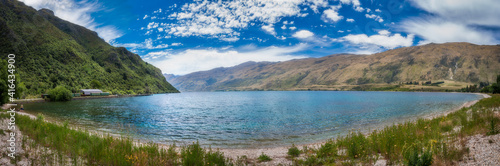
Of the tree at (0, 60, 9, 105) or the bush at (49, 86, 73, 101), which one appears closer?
the tree at (0, 60, 9, 105)

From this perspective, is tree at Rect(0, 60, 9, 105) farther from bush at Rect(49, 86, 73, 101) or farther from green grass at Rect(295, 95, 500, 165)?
green grass at Rect(295, 95, 500, 165)

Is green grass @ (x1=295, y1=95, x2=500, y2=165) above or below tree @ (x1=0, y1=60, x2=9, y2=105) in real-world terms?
below

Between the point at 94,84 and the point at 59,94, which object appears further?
the point at 94,84

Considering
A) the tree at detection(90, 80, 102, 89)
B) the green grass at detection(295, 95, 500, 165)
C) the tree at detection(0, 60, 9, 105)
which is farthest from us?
the tree at detection(90, 80, 102, 89)

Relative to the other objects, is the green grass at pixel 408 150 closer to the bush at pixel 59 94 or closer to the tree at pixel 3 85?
the tree at pixel 3 85

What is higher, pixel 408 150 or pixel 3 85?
pixel 3 85

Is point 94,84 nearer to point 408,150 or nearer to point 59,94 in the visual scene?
point 59,94

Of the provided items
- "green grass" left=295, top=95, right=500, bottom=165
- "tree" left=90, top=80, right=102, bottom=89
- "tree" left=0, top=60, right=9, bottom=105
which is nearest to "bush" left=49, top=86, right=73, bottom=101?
"tree" left=0, top=60, right=9, bottom=105

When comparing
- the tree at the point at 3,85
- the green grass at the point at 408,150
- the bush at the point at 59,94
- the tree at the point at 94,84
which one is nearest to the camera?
the green grass at the point at 408,150

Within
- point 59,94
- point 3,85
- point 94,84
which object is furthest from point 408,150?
point 94,84

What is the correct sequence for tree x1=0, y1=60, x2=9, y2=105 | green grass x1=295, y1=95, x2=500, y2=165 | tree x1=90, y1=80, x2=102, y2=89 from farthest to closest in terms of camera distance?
tree x1=90, y1=80, x2=102, y2=89 < tree x1=0, y1=60, x2=9, y2=105 < green grass x1=295, y1=95, x2=500, y2=165

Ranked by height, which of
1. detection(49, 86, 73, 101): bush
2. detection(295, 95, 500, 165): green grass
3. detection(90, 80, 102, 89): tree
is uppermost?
detection(90, 80, 102, 89): tree

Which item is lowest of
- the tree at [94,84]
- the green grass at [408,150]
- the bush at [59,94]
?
the green grass at [408,150]

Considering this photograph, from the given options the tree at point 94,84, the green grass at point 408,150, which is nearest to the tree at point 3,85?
the green grass at point 408,150
